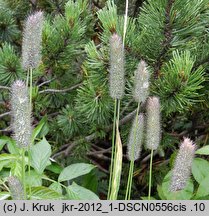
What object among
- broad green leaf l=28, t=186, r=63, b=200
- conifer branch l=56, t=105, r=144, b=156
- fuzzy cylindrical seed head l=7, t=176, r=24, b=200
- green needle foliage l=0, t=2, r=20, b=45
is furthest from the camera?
green needle foliage l=0, t=2, r=20, b=45

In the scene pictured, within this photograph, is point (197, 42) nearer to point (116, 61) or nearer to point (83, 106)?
point (83, 106)

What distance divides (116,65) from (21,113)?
9.5 inches

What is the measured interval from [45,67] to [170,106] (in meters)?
0.48

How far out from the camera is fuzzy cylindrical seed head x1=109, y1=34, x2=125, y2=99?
1.16 metres

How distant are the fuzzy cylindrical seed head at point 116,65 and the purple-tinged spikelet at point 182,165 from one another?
0.67ft

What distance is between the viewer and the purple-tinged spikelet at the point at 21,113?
1.06 meters

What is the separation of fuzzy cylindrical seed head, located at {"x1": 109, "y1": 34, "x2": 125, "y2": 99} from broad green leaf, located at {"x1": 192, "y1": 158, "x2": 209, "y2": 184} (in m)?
0.47

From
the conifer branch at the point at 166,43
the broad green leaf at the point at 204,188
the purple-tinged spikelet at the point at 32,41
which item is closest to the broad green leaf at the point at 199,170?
the broad green leaf at the point at 204,188

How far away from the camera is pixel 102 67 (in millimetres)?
1544

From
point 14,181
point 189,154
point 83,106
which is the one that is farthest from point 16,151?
point 189,154

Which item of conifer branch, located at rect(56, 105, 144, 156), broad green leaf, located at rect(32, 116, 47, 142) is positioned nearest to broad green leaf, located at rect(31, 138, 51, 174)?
broad green leaf, located at rect(32, 116, 47, 142)

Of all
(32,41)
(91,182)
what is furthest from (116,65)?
(91,182)

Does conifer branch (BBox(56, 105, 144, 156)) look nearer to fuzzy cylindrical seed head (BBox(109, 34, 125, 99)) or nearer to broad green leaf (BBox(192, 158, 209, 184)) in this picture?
broad green leaf (BBox(192, 158, 209, 184))

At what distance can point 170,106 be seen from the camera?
155 cm
